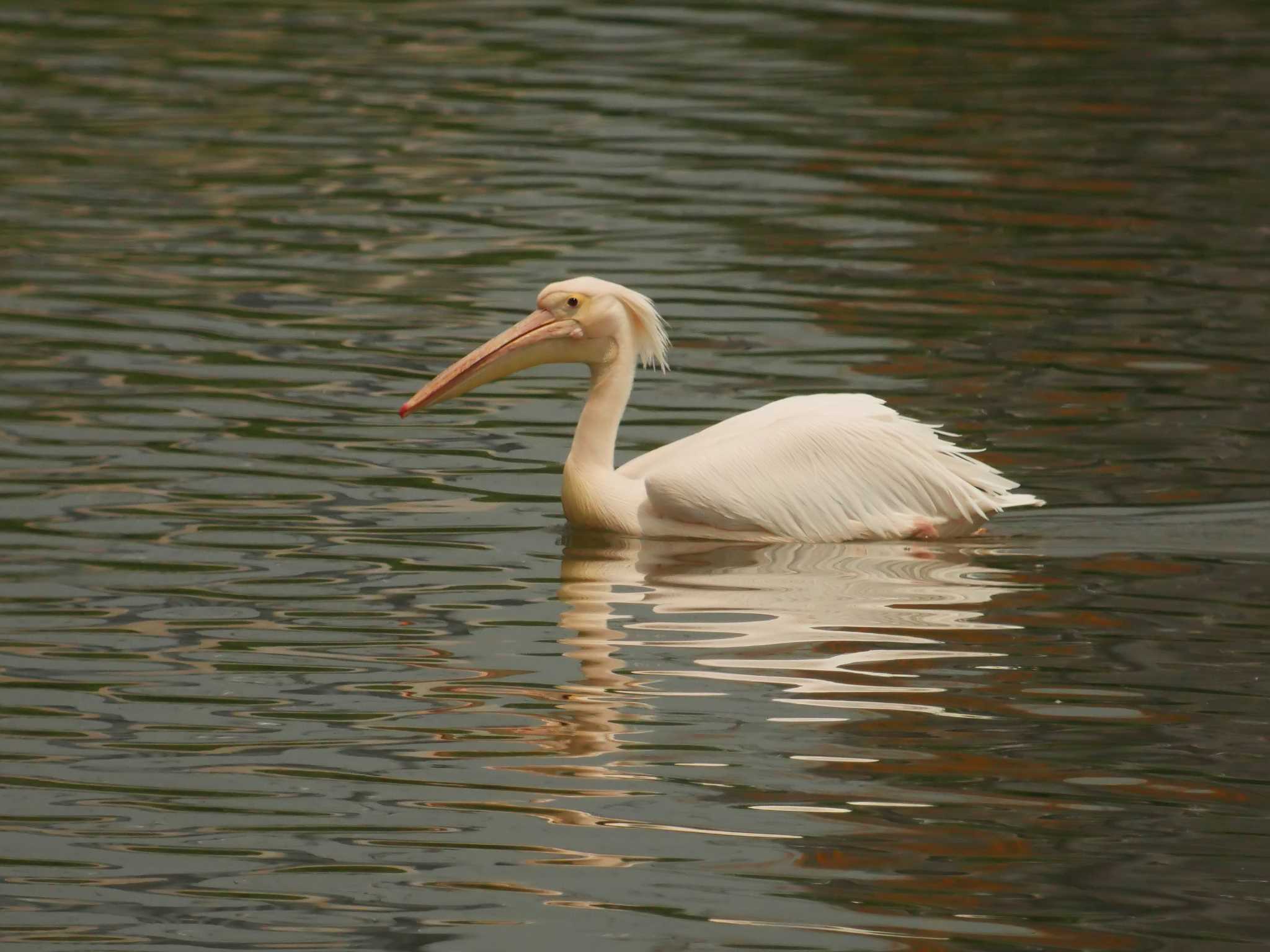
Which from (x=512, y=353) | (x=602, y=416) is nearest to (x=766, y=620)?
(x=602, y=416)

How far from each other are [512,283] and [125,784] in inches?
199

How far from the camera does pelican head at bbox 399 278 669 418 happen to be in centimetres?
674

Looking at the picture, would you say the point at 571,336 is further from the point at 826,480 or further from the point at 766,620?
the point at 766,620

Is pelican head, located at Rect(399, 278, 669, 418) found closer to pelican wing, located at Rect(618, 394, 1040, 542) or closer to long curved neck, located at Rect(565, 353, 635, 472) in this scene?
long curved neck, located at Rect(565, 353, 635, 472)

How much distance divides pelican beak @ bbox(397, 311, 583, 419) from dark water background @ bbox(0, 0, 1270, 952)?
12.9 inches

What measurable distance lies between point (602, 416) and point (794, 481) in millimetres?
622

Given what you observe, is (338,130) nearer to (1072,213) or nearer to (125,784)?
(1072,213)

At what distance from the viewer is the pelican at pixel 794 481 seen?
6375mm

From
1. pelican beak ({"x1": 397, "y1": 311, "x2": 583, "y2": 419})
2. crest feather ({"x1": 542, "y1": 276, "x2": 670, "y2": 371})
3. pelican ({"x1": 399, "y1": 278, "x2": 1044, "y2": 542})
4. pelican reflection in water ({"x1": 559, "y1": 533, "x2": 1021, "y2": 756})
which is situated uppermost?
crest feather ({"x1": 542, "y1": 276, "x2": 670, "y2": 371})

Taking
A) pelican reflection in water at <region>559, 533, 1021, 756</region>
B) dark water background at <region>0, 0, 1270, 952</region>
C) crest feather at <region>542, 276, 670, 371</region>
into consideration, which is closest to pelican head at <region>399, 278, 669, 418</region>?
crest feather at <region>542, 276, 670, 371</region>

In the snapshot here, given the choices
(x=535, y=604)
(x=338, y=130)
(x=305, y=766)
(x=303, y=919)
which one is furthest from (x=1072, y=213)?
(x=303, y=919)

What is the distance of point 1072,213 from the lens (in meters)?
10.6

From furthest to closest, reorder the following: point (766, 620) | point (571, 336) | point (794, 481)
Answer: point (571, 336) → point (794, 481) → point (766, 620)

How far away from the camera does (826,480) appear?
642 cm
